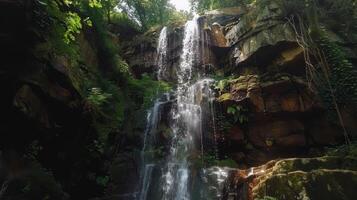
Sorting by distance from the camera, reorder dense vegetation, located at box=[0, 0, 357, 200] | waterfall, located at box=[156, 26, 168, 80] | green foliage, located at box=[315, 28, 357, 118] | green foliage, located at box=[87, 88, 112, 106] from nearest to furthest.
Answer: dense vegetation, located at box=[0, 0, 357, 200], green foliage, located at box=[87, 88, 112, 106], green foliage, located at box=[315, 28, 357, 118], waterfall, located at box=[156, 26, 168, 80]

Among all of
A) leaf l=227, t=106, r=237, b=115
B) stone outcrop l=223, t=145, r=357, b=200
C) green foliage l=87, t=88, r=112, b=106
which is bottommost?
stone outcrop l=223, t=145, r=357, b=200

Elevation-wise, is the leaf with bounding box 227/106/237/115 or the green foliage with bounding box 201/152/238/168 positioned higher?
the leaf with bounding box 227/106/237/115

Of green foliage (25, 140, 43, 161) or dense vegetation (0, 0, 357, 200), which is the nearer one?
dense vegetation (0, 0, 357, 200)

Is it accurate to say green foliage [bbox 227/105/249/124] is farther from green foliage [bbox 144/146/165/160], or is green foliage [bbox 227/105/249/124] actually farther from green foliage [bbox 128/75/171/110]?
green foliage [bbox 128/75/171/110]

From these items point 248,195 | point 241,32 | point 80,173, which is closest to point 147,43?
point 241,32

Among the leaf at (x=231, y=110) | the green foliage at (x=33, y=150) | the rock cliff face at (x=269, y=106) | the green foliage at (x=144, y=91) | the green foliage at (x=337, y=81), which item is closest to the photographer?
the green foliage at (x=33, y=150)

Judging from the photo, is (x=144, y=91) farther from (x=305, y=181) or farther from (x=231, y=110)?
(x=305, y=181)

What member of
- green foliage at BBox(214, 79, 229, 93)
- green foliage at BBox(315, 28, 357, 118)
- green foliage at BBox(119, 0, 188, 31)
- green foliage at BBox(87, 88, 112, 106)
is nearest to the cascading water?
green foliage at BBox(214, 79, 229, 93)

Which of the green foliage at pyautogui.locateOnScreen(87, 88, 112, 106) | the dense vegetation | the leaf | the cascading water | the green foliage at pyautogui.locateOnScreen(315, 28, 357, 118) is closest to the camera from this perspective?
the dense vegetation

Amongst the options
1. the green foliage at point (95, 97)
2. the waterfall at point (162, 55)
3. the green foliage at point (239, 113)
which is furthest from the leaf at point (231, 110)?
the waterfall at point (162, 55)

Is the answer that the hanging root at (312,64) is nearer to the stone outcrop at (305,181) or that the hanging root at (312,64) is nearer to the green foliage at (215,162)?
the stone outcrop at (305,181)

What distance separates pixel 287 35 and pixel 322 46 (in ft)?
4.45

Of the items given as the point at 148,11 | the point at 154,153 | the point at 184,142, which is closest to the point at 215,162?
the point at 184,142

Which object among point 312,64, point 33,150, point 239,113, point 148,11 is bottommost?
point 33,150
